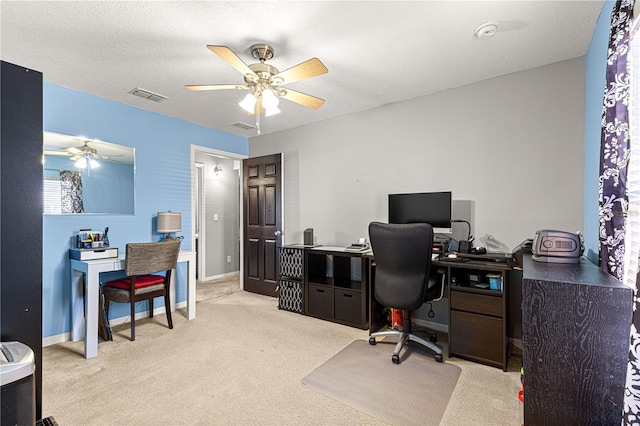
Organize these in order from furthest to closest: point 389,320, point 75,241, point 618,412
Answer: point 389,320
point 75,241
point 618,412

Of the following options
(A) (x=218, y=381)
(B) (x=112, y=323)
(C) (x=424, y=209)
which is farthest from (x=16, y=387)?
(C) (x=424, y=209)

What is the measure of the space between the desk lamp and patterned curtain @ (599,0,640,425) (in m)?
3.95

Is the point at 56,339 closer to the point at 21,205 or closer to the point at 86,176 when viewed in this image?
the point at 86,176

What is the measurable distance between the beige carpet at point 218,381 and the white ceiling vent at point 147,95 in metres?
2.51

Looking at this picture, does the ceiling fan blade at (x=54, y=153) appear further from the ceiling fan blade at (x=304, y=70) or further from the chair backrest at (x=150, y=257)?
the ceiling fan blade at (x=304, y=70)

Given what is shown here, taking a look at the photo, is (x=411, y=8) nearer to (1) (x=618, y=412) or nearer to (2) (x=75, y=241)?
(1) (x=618, y=412)

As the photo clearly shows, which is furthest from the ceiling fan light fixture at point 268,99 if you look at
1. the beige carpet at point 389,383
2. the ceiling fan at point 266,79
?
the beige carpet at point 389,383

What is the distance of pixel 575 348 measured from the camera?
1226 mm

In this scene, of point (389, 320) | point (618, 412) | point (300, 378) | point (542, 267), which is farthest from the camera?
point (389, 320)


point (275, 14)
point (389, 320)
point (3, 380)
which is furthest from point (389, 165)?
point (3, 380)

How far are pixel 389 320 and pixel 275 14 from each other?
9.91ft

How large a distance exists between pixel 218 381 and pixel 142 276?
5.44ft

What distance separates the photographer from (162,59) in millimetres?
2486

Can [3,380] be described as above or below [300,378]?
above
